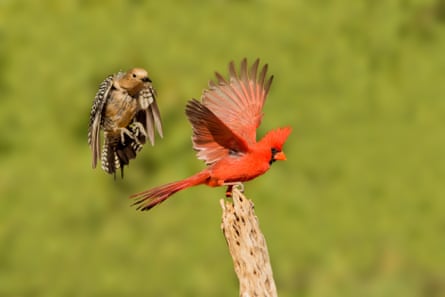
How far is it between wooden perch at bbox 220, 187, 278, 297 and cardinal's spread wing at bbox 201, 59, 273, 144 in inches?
65.0

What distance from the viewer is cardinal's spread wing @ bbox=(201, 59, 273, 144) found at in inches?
420

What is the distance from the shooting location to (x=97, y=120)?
34.8 feet

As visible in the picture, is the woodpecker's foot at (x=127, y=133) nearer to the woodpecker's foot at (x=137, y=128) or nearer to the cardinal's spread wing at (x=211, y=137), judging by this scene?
the woodpecker's foot at (x=137, y=128)

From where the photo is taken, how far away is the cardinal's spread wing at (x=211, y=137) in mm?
9781

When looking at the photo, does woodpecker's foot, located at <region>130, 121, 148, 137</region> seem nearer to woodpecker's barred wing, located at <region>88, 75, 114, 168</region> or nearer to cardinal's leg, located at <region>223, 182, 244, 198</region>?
woodpecker's barred wing, located at <region>88, 75, 114, 168</region>

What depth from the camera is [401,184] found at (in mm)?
18312

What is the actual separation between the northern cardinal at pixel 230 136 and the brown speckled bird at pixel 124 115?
49 cm

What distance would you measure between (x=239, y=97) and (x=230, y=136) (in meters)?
0.77

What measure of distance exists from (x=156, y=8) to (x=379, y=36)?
347cm

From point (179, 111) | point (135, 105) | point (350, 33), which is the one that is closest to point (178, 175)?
point (179, 111)

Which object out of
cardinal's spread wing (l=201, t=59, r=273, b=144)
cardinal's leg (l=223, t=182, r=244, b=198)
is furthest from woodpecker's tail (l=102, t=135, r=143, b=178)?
cardinal's leg (l=223, t=182, r=244, b=198)

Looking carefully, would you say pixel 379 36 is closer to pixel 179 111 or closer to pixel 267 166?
pixel 179 111

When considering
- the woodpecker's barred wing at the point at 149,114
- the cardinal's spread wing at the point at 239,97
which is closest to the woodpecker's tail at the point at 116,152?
the woodpecker's barred wing at the point at 149,114

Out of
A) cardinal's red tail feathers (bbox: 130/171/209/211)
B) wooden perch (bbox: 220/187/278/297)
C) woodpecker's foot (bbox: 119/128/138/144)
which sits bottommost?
wooden perch (bbox: 220/187/278/297)
